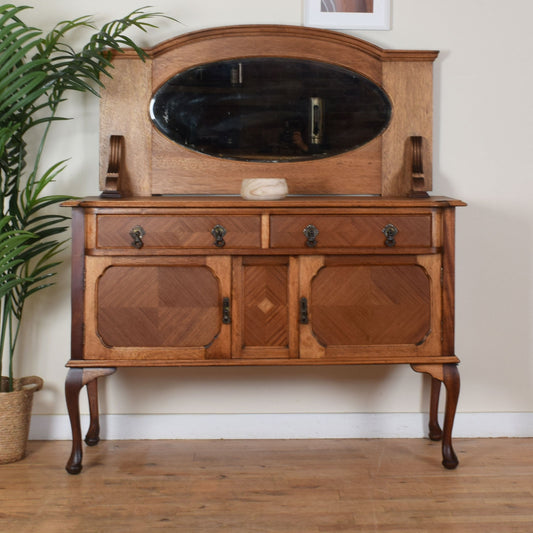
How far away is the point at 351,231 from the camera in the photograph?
2.85 meters

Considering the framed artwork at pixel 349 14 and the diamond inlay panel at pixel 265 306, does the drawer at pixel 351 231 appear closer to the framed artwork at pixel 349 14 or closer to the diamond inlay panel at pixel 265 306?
the diamond inlay panel at pixel 265 306

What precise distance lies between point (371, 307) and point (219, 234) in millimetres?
667

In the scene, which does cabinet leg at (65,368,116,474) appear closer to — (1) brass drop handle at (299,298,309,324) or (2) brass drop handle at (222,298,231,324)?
(2) brass drop handle at (222,298,231,324)

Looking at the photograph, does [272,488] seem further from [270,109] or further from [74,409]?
[270,109]

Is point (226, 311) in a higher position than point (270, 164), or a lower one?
lower

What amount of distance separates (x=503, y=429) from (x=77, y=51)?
8.67 feet

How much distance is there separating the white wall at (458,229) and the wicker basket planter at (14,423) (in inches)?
11.0

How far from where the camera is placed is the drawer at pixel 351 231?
2.83 m

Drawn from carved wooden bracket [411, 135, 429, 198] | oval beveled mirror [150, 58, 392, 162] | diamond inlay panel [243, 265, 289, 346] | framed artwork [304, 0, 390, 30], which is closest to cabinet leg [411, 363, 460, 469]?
diamond inlay panel [243, 265, 289, 346]

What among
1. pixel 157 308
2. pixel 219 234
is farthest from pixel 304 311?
pixel 157 308

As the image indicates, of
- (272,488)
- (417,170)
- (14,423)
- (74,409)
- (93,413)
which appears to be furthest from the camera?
(93,413)

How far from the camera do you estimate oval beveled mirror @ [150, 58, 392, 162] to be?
127 inches

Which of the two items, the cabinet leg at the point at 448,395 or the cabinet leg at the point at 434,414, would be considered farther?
the cabinet leg at the point at 434,414

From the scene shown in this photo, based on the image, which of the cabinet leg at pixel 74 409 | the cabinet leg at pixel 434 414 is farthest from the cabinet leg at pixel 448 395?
the cabinet leg at pixel 74 409
